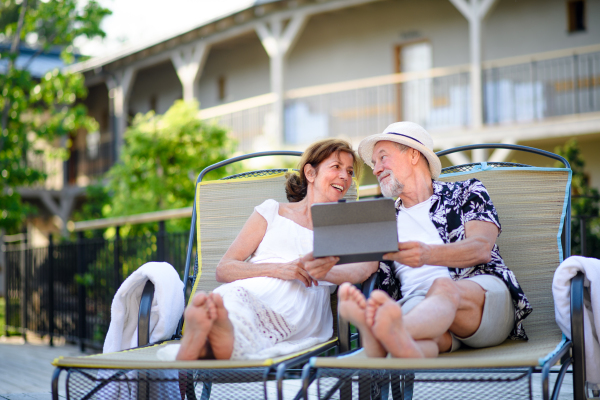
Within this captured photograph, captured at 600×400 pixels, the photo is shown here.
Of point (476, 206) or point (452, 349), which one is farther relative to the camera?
point (476, 206)

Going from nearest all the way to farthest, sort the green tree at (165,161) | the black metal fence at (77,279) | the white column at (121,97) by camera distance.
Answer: the black metal fence at (77,279) < the green tree at (165,161) < the white column at (121,97)

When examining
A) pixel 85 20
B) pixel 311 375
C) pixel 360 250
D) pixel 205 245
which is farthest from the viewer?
pixel 85 20

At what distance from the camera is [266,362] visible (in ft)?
6.03

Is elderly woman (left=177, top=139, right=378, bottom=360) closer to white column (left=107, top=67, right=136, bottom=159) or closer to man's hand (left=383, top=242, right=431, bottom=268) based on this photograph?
man's hand (left=383, top=242, right=431, bottom=268)

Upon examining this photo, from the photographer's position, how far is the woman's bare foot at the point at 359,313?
1.79 metres

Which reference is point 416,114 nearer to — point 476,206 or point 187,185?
point 187,185

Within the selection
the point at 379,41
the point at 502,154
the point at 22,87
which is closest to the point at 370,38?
the point at 379,41

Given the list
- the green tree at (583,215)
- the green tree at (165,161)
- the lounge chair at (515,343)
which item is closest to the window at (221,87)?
the green tree at (165,161)

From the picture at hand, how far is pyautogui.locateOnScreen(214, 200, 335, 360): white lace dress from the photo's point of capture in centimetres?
208

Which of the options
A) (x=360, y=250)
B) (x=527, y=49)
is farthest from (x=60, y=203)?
(x=360, y=250)

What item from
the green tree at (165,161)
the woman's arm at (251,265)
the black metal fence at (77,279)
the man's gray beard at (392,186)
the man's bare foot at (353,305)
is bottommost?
the black metal fence at (77,279)

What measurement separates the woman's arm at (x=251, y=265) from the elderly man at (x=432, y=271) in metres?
→ 0.35

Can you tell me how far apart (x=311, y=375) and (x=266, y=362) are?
0.16m

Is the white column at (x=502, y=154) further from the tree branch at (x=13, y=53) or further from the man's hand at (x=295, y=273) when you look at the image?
the man's hand at (x=295, y=273)
